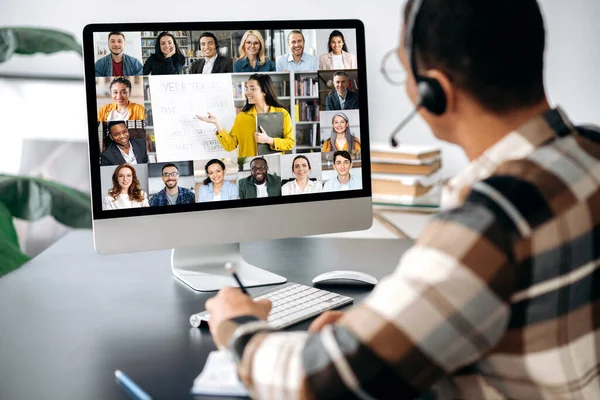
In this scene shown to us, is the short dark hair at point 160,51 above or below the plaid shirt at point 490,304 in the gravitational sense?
above

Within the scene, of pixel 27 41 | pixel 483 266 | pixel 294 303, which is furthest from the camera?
pixel 27 41

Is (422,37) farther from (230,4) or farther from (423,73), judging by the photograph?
(230,4)

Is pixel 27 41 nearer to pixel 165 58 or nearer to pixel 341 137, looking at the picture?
pixel 165 58

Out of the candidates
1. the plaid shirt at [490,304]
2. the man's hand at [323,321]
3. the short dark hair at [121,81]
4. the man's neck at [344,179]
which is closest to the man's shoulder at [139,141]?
the short dark hair at [121,81]

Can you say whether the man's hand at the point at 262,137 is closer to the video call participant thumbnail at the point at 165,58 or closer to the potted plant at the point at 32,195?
the video call participant thumbnail at the point at 165,58

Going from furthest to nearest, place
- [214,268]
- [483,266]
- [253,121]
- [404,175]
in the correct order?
[404,175] → [214,268] → [253,121] → [483,266]

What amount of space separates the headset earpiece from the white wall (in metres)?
1.46

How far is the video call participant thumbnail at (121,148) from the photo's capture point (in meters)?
1.38

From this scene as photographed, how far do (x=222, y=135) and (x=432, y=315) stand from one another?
811mm

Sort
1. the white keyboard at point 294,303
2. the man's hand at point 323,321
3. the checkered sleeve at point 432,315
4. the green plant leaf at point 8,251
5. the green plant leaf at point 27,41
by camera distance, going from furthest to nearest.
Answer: the green plant leaf at point 27,41 → the green plant leaf at point 8,251 → the white keyboard at point 294,303 → the man's hand at point 323,321 → the checkered sleeve at point 432,315

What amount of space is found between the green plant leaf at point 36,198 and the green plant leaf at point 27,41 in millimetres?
411

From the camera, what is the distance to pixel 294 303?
134 centimetres

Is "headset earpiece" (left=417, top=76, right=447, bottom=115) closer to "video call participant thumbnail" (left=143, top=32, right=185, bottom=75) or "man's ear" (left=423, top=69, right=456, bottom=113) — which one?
"man's ear" (left=423, top=69, right=456, bottom=113)

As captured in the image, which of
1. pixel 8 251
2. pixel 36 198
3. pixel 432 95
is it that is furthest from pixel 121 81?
pixel 36 198
